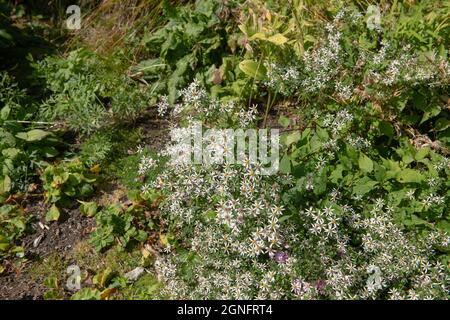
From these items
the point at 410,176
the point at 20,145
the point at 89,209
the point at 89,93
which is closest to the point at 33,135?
the point at 20,145

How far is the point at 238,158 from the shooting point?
288 cm

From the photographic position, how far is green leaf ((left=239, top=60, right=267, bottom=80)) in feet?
12.9

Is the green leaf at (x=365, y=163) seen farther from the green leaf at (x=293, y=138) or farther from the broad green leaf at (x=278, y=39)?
the broad green leaf at (x=278, y=39)

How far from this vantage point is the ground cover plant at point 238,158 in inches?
113

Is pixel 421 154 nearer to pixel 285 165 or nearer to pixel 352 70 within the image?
pixel 352 70

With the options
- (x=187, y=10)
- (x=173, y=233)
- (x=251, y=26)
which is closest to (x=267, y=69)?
(x=251, y=26)

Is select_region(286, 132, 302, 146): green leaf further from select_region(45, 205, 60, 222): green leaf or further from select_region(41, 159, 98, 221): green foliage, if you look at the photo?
select_region(45, 205, 60, 222): green leaf

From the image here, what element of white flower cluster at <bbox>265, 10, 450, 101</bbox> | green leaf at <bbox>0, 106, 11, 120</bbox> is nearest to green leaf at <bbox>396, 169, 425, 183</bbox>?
white flower cluster at <bbox>265, 10, 450, 101</bbox>

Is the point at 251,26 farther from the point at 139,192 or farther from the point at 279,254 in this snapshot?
the point at 279,254

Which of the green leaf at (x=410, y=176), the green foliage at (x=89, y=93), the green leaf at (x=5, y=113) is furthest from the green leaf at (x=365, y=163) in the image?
the green leaf at (x=5, y=113)

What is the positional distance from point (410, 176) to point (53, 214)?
2.15 m

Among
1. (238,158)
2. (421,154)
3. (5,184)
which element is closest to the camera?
(238,158)

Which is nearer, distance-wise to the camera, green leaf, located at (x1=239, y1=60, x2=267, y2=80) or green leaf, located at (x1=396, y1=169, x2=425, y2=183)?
green leaf, located at (x1=396, y1=169, x2=425, y2=183)
